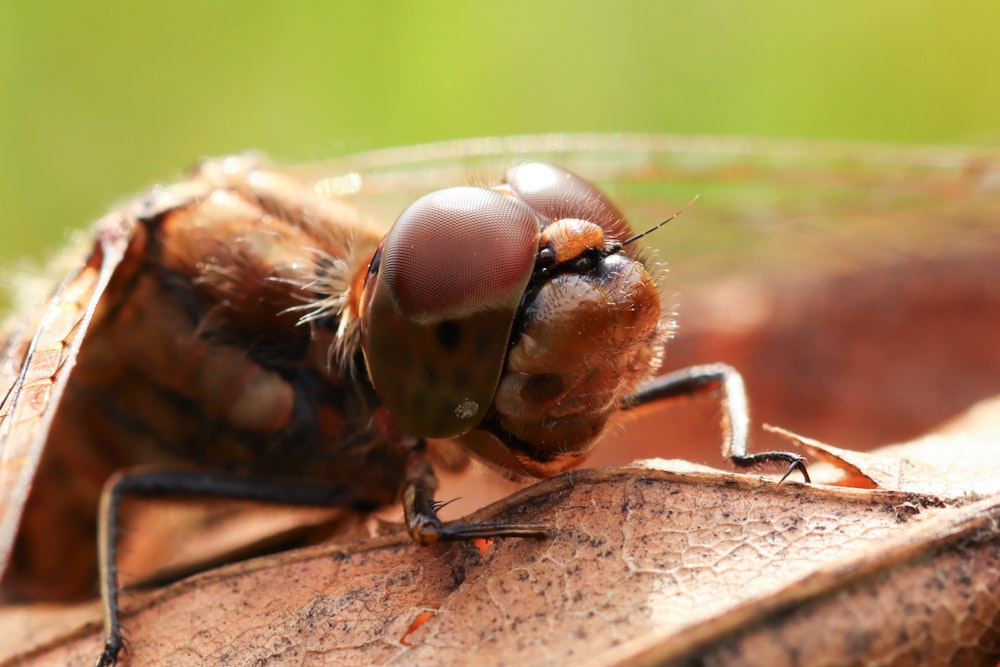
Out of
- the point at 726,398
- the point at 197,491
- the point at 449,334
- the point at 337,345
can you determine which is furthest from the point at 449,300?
the point at 197,491

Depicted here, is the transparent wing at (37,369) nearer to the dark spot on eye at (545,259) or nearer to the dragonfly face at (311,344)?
the dragonfly face at (311,344)

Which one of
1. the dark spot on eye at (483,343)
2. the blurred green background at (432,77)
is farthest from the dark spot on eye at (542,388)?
the blurred green background at (432,77)

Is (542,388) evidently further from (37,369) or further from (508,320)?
(37,369)

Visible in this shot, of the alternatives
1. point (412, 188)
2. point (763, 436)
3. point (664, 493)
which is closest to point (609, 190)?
point (412, 188)

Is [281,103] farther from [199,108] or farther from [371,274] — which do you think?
[371,274]

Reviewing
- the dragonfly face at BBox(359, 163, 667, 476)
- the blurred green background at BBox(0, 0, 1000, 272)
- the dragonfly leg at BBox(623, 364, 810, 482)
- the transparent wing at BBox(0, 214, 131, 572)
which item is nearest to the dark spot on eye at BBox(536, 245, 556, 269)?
the dragonfly face at BBox(359, 163, 667, 476)

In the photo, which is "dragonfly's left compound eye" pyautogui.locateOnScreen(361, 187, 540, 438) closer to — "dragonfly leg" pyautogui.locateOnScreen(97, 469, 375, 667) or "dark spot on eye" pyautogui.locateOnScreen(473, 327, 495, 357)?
"dark spot on eye" pyautogui.locateOnScreen(473, 327, 495, 357)
